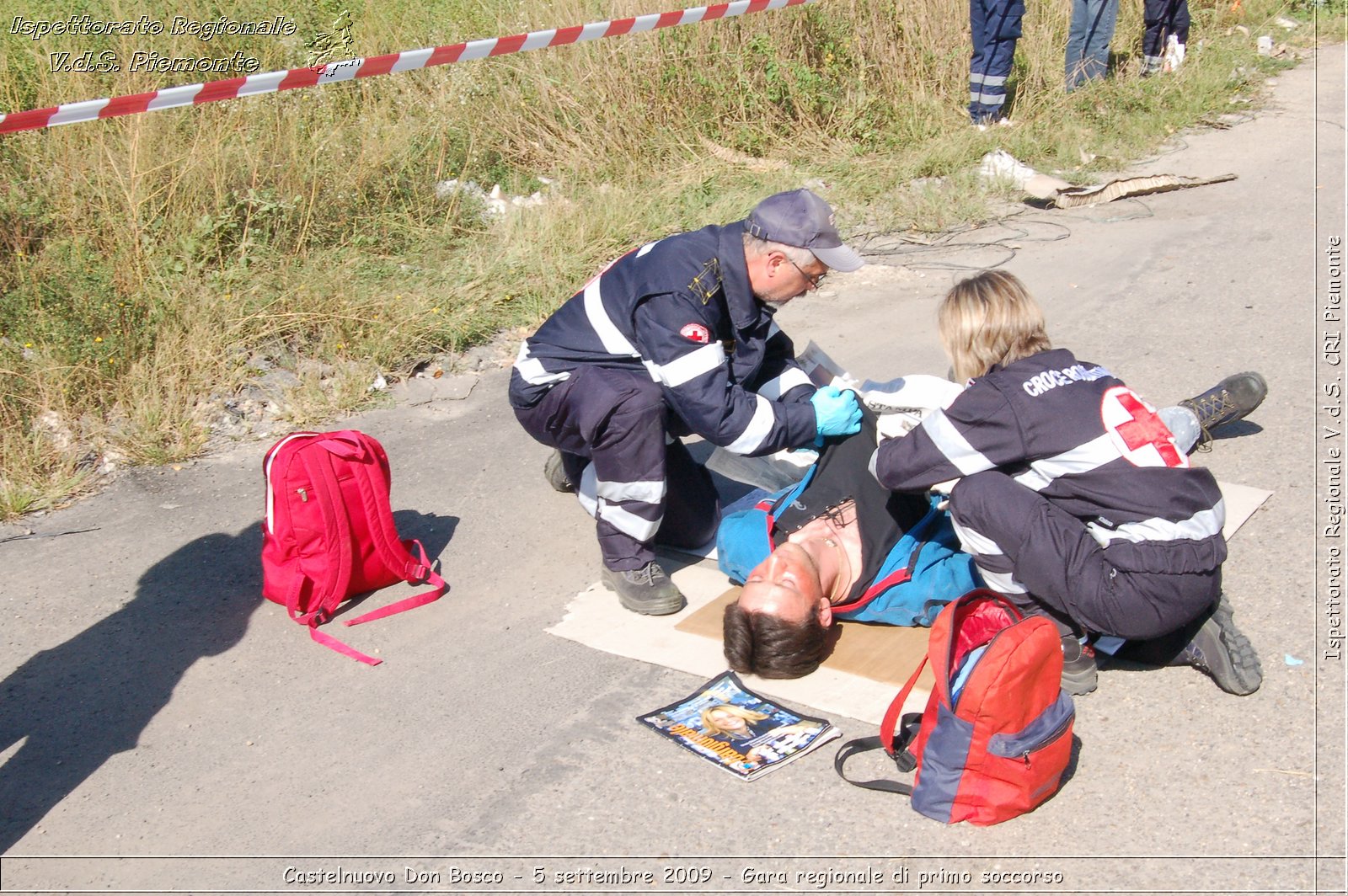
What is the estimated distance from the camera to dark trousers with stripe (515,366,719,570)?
3.84 m

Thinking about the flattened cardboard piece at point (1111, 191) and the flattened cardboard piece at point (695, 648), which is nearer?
the flattened cardboard piece at point (695, 648)

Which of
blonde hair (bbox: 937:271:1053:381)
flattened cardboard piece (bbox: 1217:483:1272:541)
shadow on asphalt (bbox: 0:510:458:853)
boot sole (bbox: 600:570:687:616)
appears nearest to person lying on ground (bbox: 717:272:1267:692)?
boot sole (bbox: 600:570:687:616)

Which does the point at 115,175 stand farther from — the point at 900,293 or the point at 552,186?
the point at 900,293

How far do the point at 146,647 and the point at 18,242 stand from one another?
120 inches

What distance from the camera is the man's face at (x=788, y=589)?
3.43m

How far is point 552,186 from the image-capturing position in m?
7.72

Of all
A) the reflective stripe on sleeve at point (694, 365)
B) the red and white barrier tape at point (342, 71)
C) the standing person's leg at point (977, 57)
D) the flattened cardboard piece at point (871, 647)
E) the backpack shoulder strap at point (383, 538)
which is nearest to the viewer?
the flattened cardboard piece at point (871, 647)

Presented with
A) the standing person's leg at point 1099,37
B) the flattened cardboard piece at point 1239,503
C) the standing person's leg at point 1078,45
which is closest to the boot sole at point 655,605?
the flattened cardboard piece at point 1239,503

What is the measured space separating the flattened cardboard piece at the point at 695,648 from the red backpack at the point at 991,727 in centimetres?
43

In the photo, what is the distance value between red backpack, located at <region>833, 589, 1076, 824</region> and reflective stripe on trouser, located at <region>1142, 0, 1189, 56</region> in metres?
8.53

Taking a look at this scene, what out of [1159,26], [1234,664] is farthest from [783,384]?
[1159,26]

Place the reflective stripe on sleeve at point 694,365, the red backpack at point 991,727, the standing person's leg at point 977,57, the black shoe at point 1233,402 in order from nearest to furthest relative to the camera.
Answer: the red backpack at point 991,727
the reflective stripe on sleeve at point 694,365
the black shoe at point 1233,402
the standing person's leg at point 977,57

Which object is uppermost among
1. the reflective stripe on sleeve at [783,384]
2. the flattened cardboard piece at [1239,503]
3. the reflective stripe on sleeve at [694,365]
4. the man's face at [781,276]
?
the man's face at [781,276]

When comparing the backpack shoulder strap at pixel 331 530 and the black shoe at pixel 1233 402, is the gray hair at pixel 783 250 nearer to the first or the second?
the backpack shoulder strap at pixel 331 530
